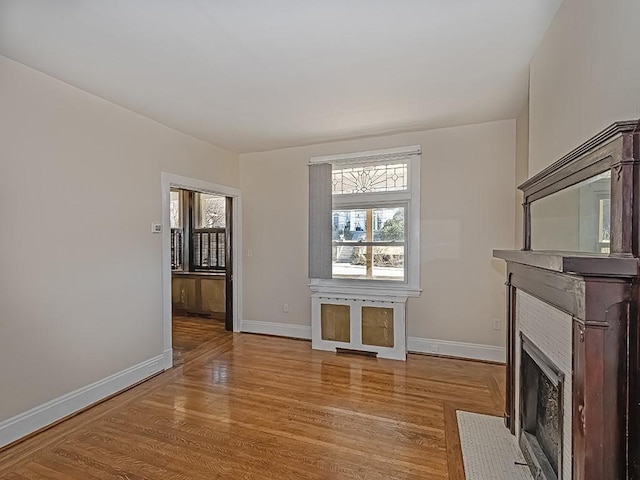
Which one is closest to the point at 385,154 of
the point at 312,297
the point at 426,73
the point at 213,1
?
the point at 426,73

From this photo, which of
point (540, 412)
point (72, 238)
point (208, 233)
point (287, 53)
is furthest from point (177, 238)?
point (540, 412)

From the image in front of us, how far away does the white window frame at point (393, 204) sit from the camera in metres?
4.28

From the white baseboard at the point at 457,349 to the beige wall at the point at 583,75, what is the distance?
2.29 m

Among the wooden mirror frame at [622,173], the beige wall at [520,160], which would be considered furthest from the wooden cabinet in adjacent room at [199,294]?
the wooden mirror frame at [622,173]

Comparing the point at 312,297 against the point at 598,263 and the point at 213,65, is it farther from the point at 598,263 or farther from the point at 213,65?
the point at 598,263

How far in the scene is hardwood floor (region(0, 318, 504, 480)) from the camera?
2.17 metres

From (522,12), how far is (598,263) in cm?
166

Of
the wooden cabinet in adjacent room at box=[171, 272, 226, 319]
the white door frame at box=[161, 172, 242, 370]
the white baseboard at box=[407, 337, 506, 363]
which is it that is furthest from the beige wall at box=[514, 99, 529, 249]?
the wooden cabinet in adjacent room at box=[171, 272, 226, 319]

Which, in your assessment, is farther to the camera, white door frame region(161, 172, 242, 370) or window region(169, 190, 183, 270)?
window region(169, 190, 183, 270)

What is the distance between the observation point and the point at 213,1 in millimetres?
1892

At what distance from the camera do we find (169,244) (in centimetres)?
393

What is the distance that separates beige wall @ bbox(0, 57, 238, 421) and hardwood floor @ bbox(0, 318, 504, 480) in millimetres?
479

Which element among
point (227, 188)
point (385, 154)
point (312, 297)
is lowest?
point (312, 297)

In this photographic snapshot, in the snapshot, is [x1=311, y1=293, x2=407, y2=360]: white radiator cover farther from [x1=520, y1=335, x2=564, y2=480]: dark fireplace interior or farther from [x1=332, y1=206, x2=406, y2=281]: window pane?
[x1=520, y1=335, x2=564, y2=480]: dark fireplace interior
